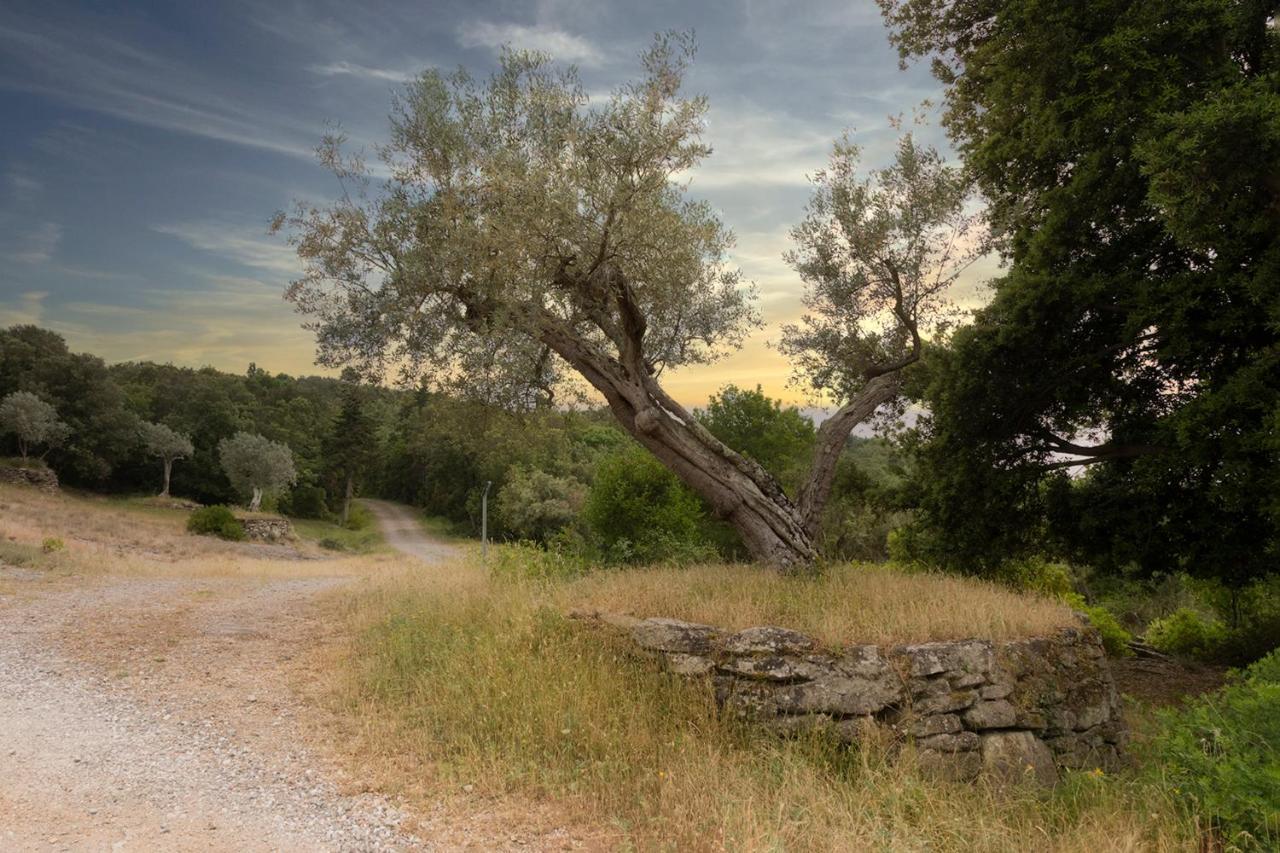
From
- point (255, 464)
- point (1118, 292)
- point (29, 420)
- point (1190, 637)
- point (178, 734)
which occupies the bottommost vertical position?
point (178, 734)

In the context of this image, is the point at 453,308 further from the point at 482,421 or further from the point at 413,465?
the point at 413,465

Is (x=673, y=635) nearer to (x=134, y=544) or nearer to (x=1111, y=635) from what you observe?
(x=1111, y=635)

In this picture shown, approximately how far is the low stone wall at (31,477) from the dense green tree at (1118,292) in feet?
154

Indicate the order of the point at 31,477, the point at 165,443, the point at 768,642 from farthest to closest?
the point at 165,443
the point at 31,477
the point at 768,642

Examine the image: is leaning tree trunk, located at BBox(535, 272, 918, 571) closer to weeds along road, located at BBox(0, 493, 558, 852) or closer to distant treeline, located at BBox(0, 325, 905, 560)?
distant treeline, located at BBox(0, 325, 905, 560)

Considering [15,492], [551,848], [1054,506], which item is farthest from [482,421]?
[15,492]

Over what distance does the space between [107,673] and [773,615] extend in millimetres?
8185

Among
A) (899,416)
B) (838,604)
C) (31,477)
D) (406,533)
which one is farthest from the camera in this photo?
(406,533)

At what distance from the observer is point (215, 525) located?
1393 inches

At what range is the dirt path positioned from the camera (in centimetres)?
3966

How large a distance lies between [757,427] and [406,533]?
1462 inches

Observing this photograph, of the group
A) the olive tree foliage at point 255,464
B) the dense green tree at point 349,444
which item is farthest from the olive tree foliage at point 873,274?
the dense green tree at point 349,444

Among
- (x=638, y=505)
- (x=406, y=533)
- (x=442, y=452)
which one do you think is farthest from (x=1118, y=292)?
(x=442, y=452)

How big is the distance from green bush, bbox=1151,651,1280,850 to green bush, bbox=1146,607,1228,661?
35.1ft
